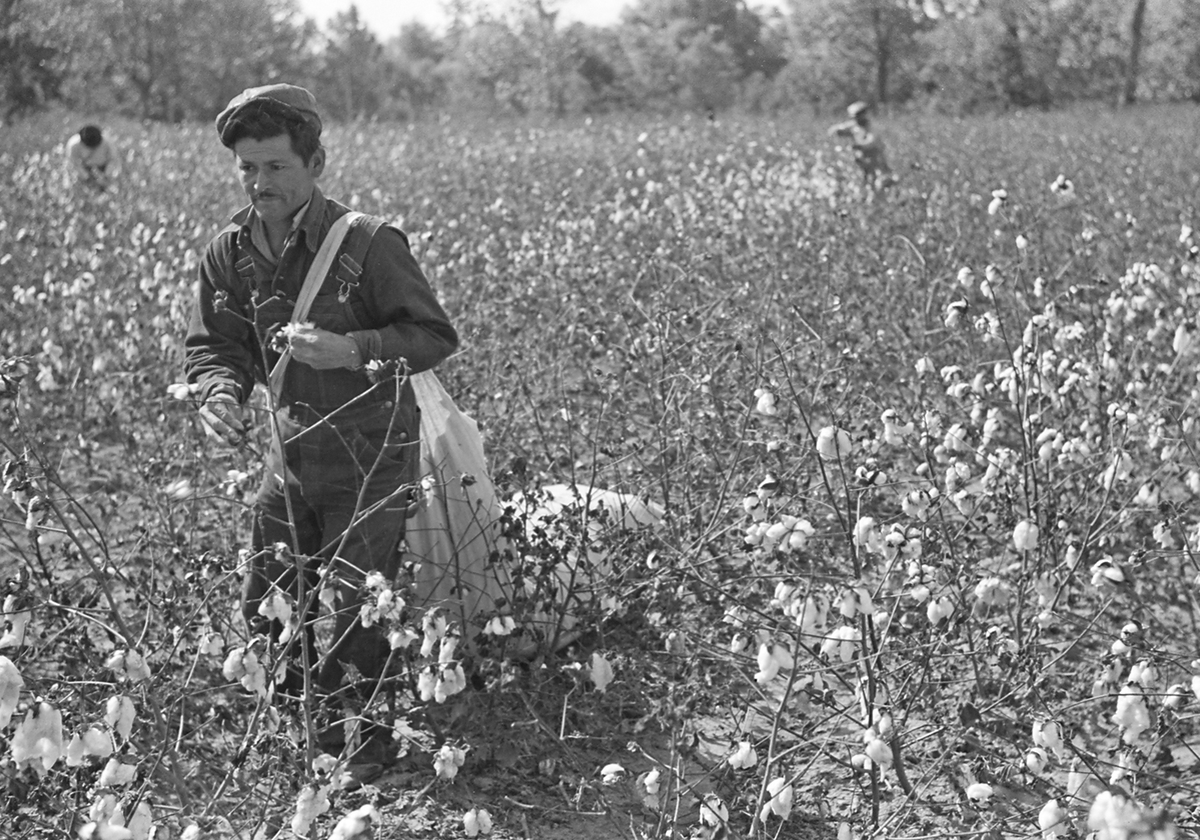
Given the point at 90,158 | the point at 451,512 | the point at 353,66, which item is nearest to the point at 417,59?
the point at 353,66

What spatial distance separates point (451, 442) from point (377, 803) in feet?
2.59

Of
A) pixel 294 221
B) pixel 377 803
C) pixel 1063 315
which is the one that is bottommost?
pixel 377 803

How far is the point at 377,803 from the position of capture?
3.04m

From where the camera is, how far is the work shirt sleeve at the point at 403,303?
2.90 meters

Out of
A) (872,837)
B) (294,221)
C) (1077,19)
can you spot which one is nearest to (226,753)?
(294,221)

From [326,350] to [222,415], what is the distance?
0.22 metres

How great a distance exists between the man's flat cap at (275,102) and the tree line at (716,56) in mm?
37027

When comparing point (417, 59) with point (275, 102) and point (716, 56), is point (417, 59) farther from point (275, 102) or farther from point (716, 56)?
point (275, 102)

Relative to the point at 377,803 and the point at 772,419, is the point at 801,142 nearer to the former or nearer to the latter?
the point at 772,419

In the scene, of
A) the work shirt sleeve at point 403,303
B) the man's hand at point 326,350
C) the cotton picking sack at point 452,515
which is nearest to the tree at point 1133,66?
the cotton picking sack at point 452,515

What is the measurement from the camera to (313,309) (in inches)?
117

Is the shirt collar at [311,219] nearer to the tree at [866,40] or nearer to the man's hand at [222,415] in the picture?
the man's hand at [222,415]

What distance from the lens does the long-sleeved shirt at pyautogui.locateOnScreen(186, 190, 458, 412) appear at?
291 centimetres

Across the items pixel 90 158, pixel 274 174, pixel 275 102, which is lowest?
pixel 90 158
